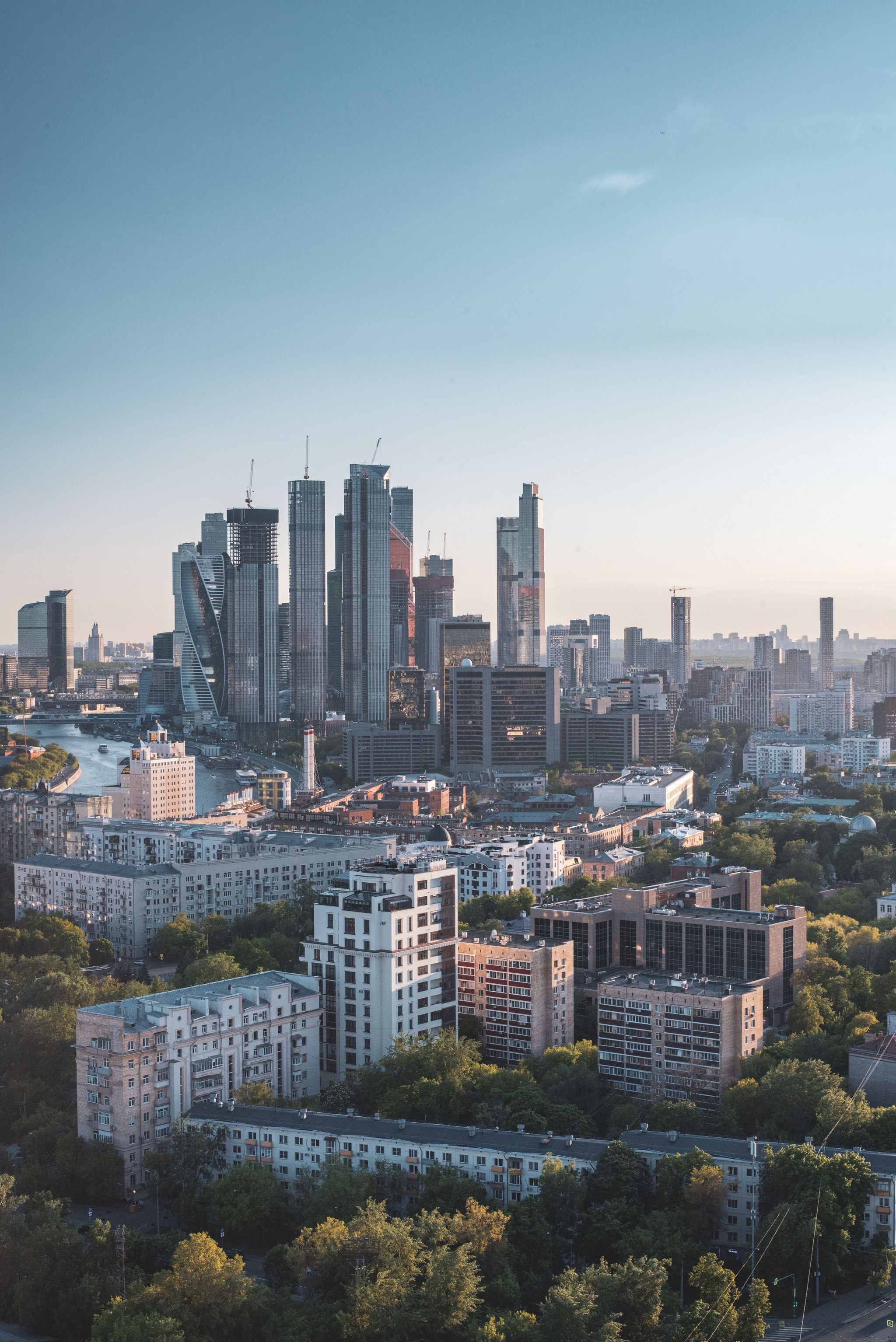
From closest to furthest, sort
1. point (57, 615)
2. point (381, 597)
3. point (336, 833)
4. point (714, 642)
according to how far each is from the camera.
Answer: point (336, 833), point (381, 597), point (57, 615), point (714, 642)

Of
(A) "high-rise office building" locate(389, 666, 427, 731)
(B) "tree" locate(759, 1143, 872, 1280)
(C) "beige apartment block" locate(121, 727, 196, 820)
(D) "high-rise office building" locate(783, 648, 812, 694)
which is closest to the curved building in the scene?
(A) "high-rise office building" locate(389, 666, 427, 731)

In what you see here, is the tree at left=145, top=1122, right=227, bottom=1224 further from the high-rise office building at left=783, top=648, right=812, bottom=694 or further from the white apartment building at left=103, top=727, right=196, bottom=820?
the high-rise office building at left=783, top=648, right=812, bottom=694

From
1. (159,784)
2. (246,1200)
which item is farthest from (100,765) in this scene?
(246,1200)

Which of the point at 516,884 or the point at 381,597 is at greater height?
the point at 381,597

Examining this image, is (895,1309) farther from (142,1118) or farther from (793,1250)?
(142,1118)

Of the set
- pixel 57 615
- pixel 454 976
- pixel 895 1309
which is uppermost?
pixel 57 615

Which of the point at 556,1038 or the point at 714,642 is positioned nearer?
the point at 556,1038

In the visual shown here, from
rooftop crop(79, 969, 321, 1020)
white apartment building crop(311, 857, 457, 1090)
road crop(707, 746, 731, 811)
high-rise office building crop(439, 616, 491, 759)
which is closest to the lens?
rooftop crop(79, 969, 321, 1020)

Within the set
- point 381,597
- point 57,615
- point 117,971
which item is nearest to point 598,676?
point 381,597
